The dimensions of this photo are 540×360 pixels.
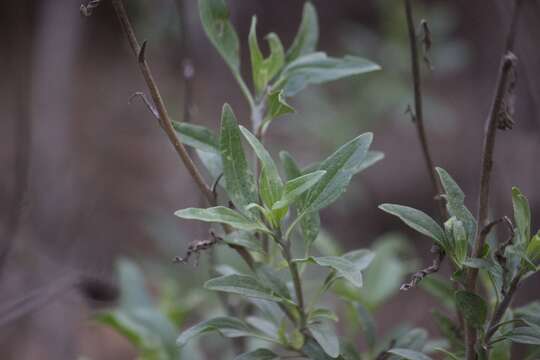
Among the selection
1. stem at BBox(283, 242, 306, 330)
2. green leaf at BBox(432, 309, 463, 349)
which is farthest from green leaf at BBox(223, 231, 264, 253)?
green leaf at BBox(432, 309, 463, 349)

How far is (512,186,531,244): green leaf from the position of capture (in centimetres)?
66

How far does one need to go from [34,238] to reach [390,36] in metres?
1.39

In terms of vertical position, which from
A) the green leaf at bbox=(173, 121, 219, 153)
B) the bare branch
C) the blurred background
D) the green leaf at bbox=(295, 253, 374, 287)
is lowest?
the blurred background

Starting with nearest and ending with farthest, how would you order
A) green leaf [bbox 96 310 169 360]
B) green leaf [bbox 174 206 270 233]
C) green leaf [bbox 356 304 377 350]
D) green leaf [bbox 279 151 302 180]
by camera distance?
green leaf [bbox 174 206 270 233] → green leaf [bbox 279 151 302 180] → green leaf [bbox 356 304 377 350] → green leaf [bbox 96 310 169 360]

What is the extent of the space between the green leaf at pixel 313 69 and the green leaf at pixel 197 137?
4.6 inches

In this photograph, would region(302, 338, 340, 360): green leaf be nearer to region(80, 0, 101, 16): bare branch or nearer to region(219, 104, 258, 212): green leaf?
region(219, 104, 258, 212): green leaf

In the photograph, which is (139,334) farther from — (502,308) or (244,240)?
(502,308)

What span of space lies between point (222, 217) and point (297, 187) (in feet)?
0.26

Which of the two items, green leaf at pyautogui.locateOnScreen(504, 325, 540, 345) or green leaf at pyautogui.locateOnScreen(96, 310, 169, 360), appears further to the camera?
green leaf at pyautogui.locateOnScreen(96, 310, 169, 360)

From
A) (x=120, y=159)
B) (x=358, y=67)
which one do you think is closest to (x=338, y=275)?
(x=358, y=67)

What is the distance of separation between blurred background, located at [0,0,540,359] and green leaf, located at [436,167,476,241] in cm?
42

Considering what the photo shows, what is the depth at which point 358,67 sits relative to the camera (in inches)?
32.3

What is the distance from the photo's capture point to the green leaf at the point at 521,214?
665 millimetres

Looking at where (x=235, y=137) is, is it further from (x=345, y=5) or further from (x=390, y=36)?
(x=345, y=5)
